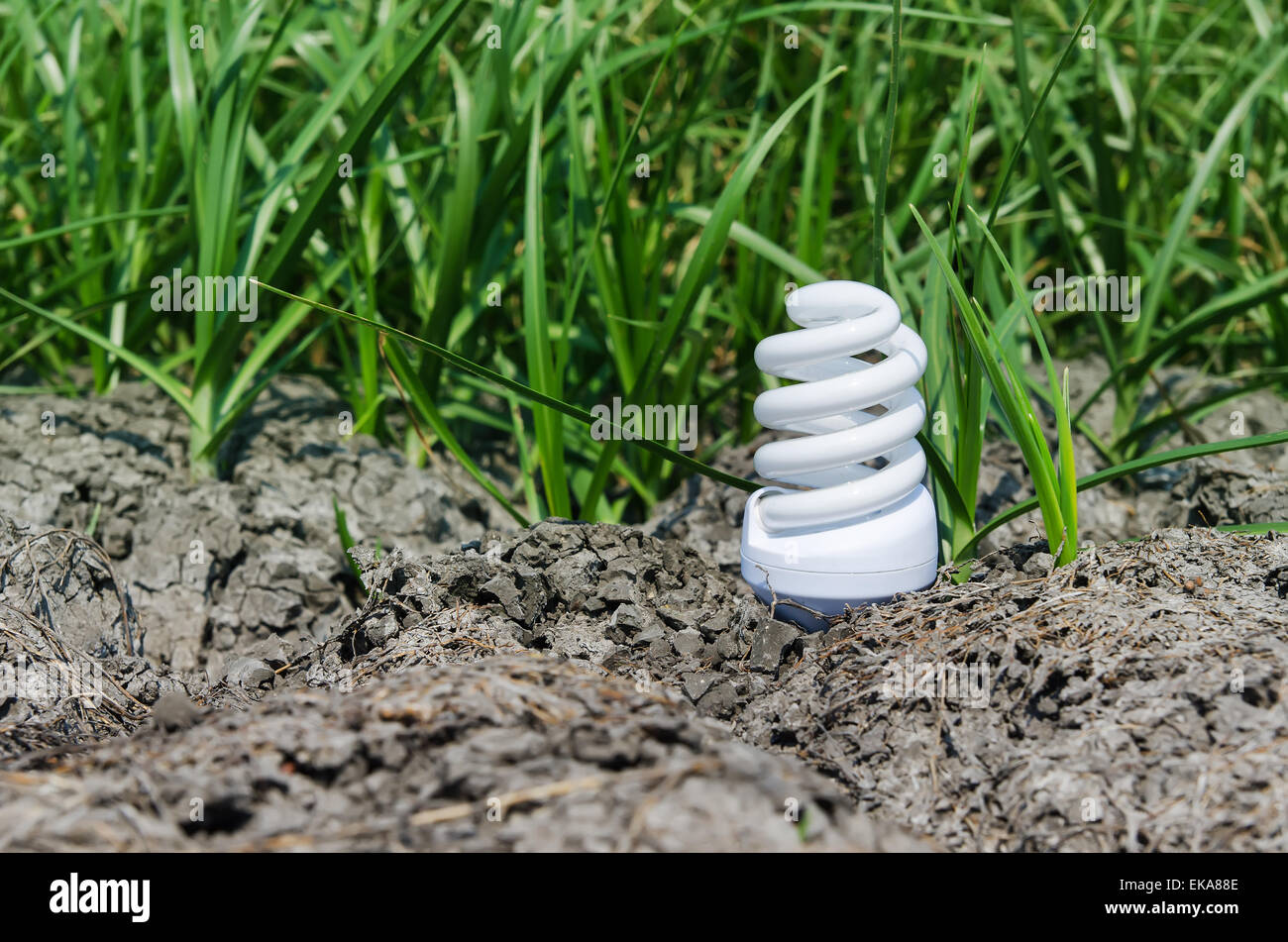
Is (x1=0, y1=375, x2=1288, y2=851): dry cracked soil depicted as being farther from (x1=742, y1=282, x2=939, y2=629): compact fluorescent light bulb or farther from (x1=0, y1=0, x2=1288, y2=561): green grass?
(x1=0, y1=0, x2=1288, y2=561): green grass

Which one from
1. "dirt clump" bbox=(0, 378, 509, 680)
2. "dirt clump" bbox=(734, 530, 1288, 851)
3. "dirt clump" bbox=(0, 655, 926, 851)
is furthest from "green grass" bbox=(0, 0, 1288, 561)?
"dirt clump" bbox=(0, 655, 926, 851)

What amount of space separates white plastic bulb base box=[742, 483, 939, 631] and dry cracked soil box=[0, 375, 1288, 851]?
42 mm

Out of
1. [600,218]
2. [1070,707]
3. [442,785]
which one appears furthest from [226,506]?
[1070,707]

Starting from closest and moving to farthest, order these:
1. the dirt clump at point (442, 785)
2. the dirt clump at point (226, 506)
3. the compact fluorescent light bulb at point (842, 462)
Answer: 1. the dirt clump at point (442, 785)
2. the compact fluorescent light bulb at point (842, 462)
3. the dirt clump at point (226, 506)

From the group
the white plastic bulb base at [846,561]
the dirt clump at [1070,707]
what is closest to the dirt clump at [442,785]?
the dirt clump at [1070,707]

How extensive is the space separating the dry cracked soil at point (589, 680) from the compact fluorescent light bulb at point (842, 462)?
7 cm

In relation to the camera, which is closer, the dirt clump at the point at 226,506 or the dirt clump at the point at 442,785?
the dirt clump at the point at 442,785

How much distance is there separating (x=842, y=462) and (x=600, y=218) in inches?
31.3

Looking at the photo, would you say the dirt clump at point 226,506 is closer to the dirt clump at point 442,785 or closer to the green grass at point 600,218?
the green grass at point 600,218

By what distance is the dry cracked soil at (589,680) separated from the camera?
103 centimetres

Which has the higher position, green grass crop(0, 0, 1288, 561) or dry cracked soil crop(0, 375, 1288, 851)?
green grass crop(0, 0, 1288, 561)

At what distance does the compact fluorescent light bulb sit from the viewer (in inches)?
60.1

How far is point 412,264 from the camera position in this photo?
8.03ft

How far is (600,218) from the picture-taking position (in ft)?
6.54
